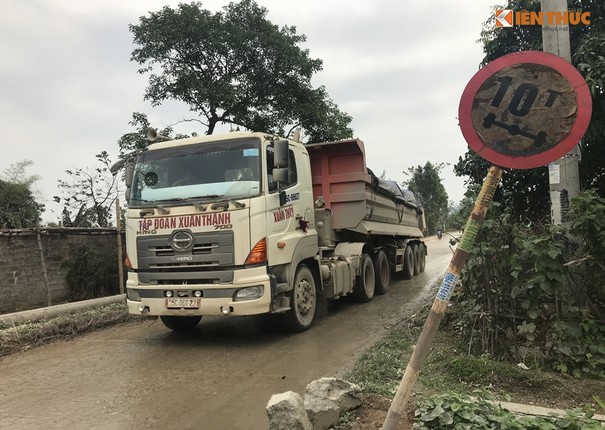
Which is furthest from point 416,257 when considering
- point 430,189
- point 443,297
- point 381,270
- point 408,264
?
point 430,189

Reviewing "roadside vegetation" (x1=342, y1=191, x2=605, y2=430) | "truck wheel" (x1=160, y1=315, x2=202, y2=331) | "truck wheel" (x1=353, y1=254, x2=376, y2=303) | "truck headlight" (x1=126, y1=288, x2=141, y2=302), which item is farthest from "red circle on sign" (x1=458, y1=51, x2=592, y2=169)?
"truck wheel" (x1=353, y1=254, x2=376, y2=303)

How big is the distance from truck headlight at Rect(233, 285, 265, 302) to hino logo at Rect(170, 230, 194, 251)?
0.82m

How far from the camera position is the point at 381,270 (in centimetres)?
940

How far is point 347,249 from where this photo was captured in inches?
317

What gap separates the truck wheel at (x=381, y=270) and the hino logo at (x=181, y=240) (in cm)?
465

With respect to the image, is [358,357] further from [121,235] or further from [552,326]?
[121,235]

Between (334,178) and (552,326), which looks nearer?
(552,326)

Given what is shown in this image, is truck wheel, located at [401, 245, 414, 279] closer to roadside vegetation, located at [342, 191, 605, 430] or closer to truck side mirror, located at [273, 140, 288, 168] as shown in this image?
truck side mirror, located at [273, 140, 288, 168]

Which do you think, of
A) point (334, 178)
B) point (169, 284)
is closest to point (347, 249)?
point (334, 178)

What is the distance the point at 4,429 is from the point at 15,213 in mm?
9726

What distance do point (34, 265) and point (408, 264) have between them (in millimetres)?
8494

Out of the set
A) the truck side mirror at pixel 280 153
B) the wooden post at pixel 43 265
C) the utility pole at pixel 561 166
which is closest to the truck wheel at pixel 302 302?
the truck side mirror at pixel 280 153

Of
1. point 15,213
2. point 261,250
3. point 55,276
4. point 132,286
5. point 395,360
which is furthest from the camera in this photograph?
point 15,213

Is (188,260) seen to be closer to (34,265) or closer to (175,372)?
(175,372)
